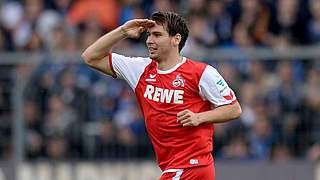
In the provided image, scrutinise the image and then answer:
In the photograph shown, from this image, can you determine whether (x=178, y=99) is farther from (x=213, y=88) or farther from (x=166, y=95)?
(x=213, y=88)

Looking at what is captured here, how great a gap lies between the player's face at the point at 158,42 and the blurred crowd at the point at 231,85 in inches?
143

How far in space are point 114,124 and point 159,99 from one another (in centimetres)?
388

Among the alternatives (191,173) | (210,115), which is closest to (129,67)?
(210,115)

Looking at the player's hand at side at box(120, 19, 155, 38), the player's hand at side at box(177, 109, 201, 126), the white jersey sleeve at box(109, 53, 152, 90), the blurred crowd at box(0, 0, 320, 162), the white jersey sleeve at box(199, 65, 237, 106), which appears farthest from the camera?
the blurred crowd at box(0, 0, 320, 162)

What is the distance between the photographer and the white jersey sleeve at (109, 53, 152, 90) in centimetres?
741

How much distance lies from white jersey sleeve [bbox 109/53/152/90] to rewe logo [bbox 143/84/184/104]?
272mm

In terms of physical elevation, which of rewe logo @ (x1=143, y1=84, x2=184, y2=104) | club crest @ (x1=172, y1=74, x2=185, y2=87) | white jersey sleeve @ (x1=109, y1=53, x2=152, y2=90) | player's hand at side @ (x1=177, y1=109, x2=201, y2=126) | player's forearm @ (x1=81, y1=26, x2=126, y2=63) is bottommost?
player's hand at side @ (x1=177, y1=109, x2=201, y2=126)

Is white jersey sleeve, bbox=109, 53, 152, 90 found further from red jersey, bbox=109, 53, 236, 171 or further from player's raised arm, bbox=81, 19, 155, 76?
red jersey, bbox=109, 53, 236, 171

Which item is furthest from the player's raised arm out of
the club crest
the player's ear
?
the club crest

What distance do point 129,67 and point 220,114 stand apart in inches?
42.7

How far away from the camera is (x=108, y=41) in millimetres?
7367

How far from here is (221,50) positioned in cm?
1100

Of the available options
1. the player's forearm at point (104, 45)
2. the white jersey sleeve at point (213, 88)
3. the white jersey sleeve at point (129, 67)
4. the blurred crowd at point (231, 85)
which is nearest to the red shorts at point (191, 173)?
the white jersey sleeve at point (213, 88)

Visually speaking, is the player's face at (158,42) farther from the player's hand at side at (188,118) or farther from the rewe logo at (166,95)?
the player's hand at side at (188,118)
